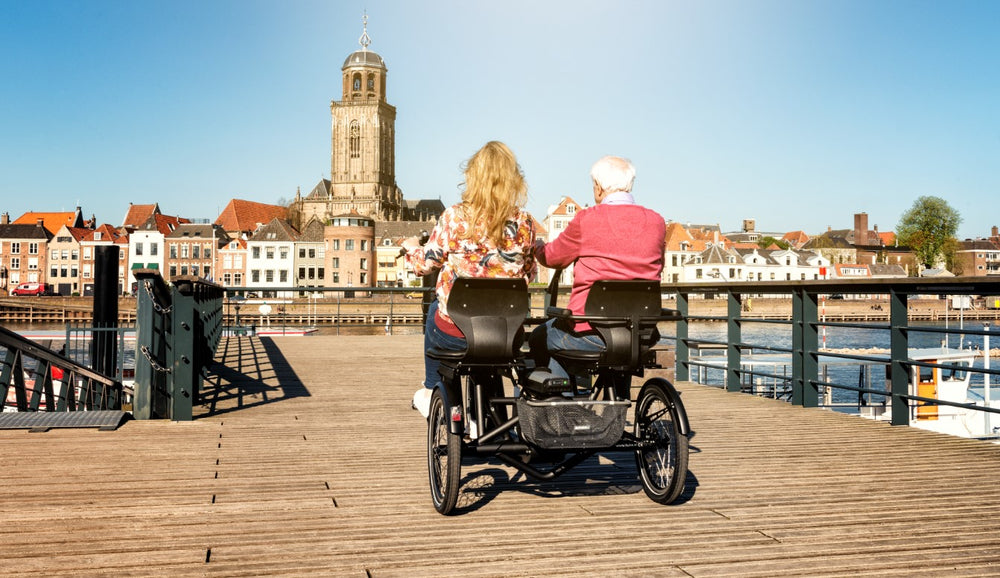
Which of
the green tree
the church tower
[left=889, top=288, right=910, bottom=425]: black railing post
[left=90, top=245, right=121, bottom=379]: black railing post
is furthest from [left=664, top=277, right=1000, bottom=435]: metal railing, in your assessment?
the green tree

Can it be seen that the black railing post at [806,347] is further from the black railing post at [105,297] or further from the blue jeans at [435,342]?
the black railing post at [105,297]

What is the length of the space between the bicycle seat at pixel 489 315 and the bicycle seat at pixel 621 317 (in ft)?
0.66

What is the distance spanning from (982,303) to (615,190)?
8213 cm

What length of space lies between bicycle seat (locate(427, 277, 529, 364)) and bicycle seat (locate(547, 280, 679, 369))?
0.20m

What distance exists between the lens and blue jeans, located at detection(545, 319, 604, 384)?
3.64m

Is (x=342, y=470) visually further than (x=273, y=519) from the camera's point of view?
Yes

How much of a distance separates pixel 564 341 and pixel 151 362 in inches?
126

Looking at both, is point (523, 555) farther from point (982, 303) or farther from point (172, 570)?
point (982, 303)

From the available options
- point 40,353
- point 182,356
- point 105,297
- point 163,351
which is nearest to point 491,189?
point 182,356

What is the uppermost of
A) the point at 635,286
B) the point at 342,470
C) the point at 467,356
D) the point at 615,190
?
the point at 615,190

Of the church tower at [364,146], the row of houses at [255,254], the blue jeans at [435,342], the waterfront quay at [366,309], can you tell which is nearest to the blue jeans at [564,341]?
the blue jeans at [435,342]

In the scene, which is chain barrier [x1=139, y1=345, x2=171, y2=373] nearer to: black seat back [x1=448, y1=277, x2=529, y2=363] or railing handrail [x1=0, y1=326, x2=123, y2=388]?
railing handrail [x1=0, y1=326, x2=123, y2=388]

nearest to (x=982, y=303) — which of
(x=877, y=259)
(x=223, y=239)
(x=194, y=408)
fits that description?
(x=877, y=259)

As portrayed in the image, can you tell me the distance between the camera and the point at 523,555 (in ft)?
9.57
